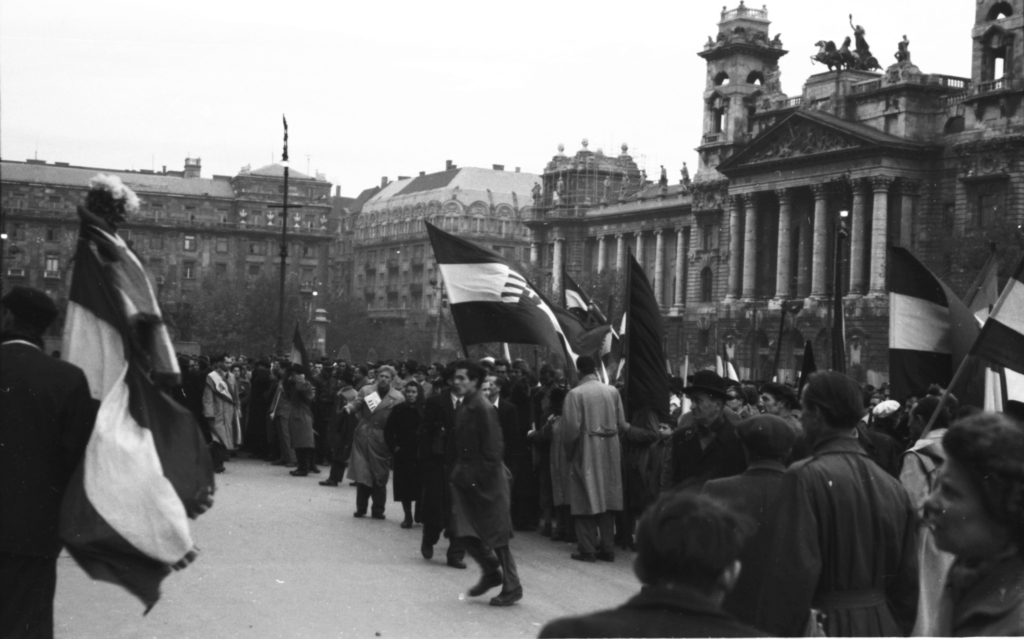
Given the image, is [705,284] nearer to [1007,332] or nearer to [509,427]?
[509,427]

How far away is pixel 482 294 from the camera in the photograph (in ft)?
40.8

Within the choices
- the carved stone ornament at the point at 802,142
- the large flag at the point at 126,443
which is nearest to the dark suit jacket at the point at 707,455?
the large flag at the point at 126,443

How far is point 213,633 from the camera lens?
924 cm

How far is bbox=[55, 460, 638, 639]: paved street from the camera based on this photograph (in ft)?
31.4

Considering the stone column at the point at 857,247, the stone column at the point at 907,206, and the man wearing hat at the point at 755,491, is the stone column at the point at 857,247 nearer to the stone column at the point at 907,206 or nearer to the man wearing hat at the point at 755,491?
the stone column at the point at 907,206

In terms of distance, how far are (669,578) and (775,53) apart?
272 feet

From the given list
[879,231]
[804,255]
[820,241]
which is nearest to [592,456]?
[879,231]

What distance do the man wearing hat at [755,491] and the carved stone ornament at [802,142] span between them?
6563cm

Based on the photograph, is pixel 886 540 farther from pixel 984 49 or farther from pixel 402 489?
pixel 984 49

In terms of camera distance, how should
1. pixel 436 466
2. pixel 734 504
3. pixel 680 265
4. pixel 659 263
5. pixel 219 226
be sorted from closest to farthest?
pixel 734 504 → pixel 436 466 → pixel 680 265 → pixel 659 263 → pixel 219 226

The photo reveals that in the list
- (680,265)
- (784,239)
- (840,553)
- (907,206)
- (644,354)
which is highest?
(907,206)

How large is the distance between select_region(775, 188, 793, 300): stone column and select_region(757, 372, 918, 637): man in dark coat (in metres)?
70.8

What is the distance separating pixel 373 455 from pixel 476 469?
5.59m

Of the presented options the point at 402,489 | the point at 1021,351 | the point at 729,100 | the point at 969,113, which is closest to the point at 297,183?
the point at 729,100
